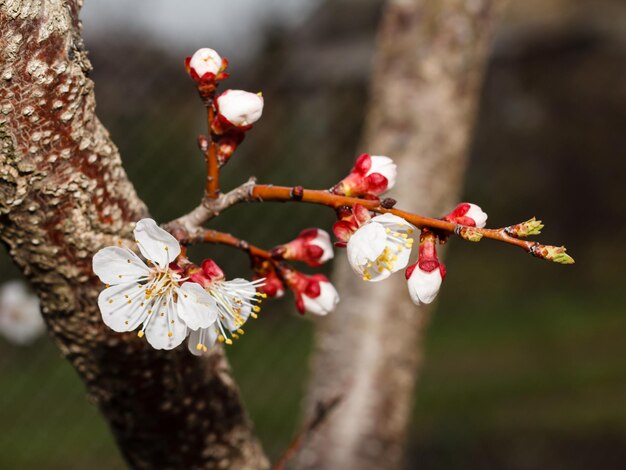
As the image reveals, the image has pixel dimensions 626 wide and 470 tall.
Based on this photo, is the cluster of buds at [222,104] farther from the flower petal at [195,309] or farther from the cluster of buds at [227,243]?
the flower petal at [195,309]

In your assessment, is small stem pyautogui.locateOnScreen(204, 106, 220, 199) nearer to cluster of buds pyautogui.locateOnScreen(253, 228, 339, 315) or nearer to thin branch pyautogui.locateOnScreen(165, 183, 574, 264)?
thin branch pyautogui.locateOnScreen(165, 183, 574, 264)

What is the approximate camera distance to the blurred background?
3.39 metres

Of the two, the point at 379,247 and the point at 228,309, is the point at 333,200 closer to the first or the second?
the point at 379,247

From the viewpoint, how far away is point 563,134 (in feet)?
25.1

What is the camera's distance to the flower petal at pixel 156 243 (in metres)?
0.76

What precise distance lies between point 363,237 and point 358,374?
1129 mm

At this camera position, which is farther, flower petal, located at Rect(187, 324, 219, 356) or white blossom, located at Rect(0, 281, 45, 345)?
white blossom, located at Rect(0, 281, 45, 345)

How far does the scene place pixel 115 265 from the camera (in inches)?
31.1

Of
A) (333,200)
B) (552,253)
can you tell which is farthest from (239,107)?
(552,253)

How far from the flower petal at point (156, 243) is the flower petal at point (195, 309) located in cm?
4

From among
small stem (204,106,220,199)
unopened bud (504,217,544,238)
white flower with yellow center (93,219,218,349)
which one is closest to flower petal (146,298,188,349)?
white flower with yellow center (93,219,218,349)

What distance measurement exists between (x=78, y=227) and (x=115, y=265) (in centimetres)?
7

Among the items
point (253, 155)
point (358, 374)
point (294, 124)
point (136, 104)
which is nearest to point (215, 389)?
point (358, 374)

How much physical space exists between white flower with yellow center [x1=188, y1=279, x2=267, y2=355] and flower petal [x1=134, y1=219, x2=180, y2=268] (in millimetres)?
92
